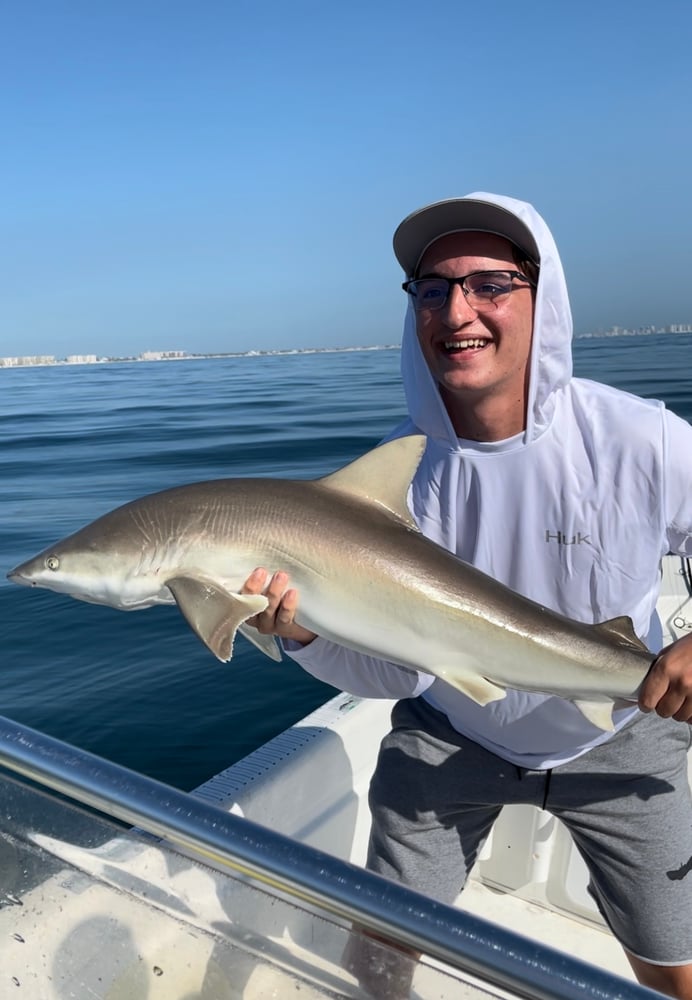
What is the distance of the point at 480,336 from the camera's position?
226 centimetres

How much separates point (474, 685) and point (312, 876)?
2.60 feet

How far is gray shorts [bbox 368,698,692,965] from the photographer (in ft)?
7.67

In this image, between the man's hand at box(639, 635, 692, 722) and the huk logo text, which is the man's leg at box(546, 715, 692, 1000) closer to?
the man's hand at box(639, 635, 692, 722)

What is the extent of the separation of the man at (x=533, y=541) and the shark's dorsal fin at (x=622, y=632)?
0.21m

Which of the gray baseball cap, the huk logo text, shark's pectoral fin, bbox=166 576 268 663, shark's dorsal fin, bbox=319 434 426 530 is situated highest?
the gray baseball cap

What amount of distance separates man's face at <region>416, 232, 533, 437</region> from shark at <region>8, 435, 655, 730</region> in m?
0.48

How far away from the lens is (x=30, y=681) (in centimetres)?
617

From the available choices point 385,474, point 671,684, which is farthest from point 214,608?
point 671,684

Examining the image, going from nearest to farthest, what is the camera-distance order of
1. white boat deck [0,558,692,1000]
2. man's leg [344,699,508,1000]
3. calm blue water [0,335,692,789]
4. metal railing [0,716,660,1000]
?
metal railing [0,716,660,1000] < white boat deck [0,558,692,1000] < man's leg [344,699,508,1000] < calm blue water [0,335,692,789]

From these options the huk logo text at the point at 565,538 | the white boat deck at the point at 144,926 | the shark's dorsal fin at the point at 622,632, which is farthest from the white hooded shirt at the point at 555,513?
the white boat deck at the point at 144,926

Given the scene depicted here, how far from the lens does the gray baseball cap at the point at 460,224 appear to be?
2.25m

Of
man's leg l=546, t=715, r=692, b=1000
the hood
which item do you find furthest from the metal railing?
the hood

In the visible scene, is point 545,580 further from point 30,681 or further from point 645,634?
point 30,681

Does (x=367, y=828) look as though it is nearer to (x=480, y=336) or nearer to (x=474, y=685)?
(x=474, y=685)
